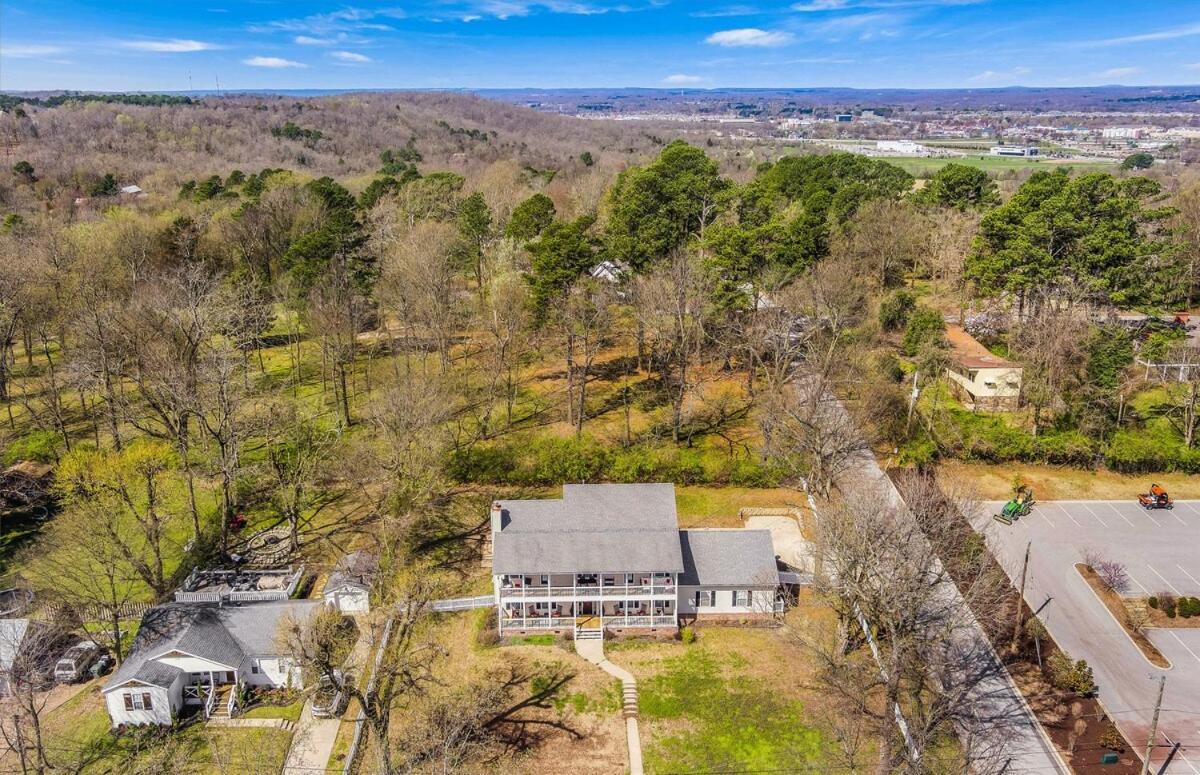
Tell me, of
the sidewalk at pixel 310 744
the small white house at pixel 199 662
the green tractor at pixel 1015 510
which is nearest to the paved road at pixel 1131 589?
the green tractor at pixel 1015 510

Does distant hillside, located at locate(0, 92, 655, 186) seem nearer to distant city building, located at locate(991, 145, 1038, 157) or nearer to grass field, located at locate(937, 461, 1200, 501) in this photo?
grass field, located at locate(937, 461, 1200, 501)

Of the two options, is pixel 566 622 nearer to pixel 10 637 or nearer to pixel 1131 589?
pixel 10 637

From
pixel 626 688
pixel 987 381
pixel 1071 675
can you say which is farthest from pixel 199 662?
pixel 987 381

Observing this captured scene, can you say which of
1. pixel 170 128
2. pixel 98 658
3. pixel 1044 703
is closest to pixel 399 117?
pixel 170 128

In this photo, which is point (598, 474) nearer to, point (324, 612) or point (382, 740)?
point (324, 612)

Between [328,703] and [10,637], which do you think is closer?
[328,703]

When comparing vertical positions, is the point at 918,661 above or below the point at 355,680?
above
